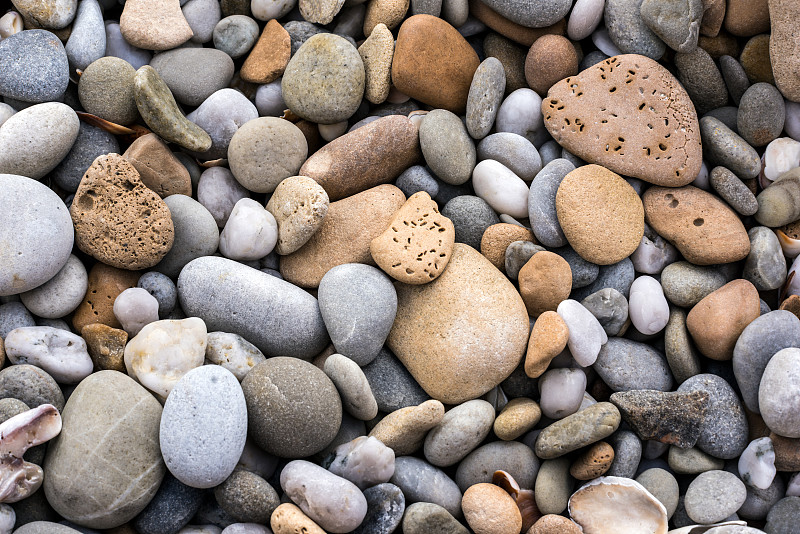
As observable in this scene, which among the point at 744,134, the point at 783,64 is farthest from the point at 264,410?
the point at 783,64

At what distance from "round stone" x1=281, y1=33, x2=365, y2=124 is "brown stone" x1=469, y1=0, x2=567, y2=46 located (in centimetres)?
55

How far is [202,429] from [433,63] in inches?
63.8

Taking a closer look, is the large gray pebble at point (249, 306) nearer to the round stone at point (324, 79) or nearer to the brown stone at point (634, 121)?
the round stone at point (324, 79)

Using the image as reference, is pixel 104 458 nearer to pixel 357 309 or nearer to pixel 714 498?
pixel 357 309

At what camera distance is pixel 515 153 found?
2.63m

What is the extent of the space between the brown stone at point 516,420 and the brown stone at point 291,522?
0.71 m

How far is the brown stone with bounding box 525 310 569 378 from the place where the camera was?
2348mm

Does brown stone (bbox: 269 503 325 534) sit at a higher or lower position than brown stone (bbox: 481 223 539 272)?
lower

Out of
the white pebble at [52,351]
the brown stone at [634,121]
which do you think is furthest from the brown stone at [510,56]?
the white pebble at [52,351]

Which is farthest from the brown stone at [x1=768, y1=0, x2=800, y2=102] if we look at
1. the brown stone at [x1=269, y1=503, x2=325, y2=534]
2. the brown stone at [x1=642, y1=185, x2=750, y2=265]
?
the brown stone at [x1=269, y1=503, x2=325, y2=534]

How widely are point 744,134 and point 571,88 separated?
70cm

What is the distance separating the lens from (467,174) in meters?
2.63

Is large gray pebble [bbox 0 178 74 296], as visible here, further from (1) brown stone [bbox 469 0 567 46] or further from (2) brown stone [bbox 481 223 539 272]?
(1) brown stone [bbox 469 0 567 46]

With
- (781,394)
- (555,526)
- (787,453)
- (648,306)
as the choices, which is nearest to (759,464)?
(787,453)
